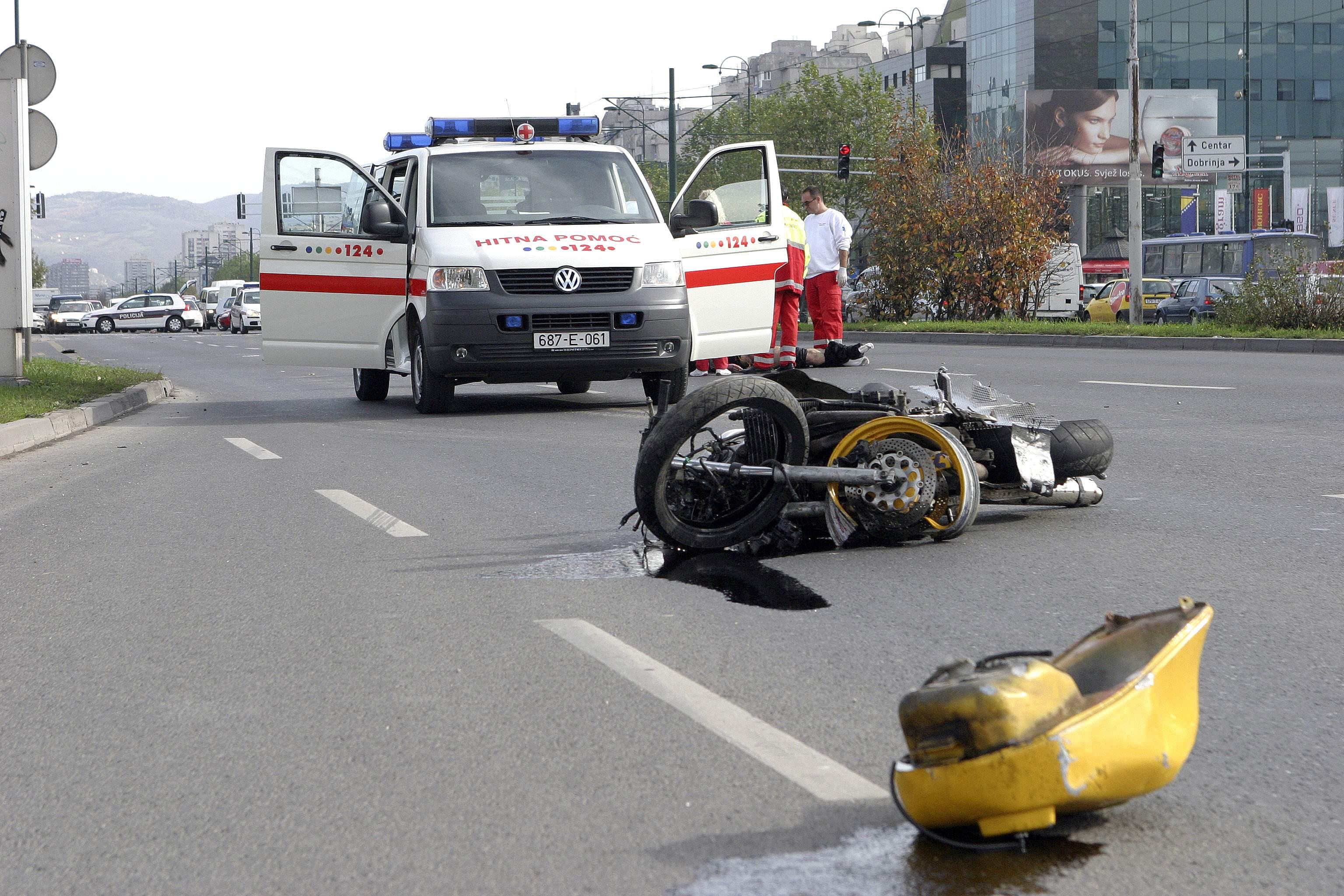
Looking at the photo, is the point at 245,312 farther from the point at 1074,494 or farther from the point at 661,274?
the point at 1074,494

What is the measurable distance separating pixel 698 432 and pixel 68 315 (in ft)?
244

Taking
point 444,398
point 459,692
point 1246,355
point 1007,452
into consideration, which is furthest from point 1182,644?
point 1246,355

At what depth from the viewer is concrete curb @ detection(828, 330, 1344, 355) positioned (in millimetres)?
22781

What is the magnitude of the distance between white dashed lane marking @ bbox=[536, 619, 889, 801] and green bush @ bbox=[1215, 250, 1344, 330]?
72.5 ft

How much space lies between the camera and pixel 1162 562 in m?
6.11

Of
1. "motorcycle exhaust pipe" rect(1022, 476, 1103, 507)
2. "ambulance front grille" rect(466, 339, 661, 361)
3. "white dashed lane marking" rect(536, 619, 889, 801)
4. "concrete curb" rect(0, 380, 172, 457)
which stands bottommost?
"white dashed lane marking" rect(536, 619, 889, 801)

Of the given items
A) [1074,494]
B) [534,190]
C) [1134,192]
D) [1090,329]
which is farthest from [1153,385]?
[1134,192]

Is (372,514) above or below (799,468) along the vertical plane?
below

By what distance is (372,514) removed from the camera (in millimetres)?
7785

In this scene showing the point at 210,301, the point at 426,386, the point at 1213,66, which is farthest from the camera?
the point at 210,301

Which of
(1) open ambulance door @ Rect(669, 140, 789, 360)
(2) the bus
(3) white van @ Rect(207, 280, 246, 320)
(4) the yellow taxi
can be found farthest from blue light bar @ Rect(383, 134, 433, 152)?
(3) white van @ Rect(207, 280, 246, 320)

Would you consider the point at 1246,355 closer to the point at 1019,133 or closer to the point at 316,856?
the point at 316,856

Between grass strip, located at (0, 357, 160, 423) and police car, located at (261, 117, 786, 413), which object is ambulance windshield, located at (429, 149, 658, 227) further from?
grass strip, located at (0, 357, 160, 423)

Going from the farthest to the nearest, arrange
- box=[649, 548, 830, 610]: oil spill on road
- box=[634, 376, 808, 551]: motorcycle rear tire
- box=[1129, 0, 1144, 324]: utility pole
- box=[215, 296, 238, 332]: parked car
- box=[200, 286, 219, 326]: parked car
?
box=[200, 286, 219, 326]: parked car, box=[215, 296, 238, 332]: parked car, box=[1129, 0, 1144, 324]: utility pole, box=[634, 376, 808, 551]: motorcycle rear tire, box=[649, 548, 830, 610]: oil spill on road
